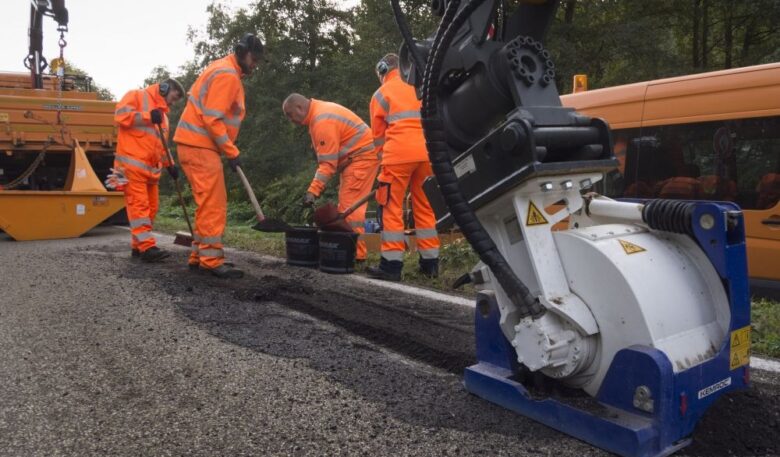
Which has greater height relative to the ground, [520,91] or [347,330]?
[520,91]

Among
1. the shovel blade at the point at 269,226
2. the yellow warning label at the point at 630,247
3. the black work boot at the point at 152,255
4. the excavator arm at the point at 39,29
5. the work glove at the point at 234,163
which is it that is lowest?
the black work boot at the point at 152,255

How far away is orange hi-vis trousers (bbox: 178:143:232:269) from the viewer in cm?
577

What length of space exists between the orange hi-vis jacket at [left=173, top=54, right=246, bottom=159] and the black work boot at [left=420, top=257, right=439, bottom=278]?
2.12m

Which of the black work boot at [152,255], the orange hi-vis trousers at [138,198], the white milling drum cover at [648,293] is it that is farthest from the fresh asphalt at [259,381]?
the orange hi-vis trousers at [138,198]

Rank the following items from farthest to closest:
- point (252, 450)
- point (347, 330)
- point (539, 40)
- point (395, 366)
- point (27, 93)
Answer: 1. point (27, 93)
2. point (347, 330)
3. point (395, 366)
4. point (539, 40)
5. point (252, 450)

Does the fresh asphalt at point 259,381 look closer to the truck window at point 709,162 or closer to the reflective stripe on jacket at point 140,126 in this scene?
the reflective stripe on jacket at point 140,126

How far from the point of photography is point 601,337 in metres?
2.24

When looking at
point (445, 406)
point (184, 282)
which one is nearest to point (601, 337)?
point (445, 406)

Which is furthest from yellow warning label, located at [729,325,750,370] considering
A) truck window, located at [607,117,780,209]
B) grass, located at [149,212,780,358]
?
truck window, located at [607,117,780,209]

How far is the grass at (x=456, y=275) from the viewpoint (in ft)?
11.9

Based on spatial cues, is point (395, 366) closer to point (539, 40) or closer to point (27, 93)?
point (539, 40)

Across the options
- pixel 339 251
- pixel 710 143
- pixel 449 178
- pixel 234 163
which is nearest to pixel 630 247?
pixel 449 178

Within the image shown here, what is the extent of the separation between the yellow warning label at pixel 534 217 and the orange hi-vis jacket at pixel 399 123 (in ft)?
10.4

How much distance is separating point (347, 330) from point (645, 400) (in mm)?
2169
